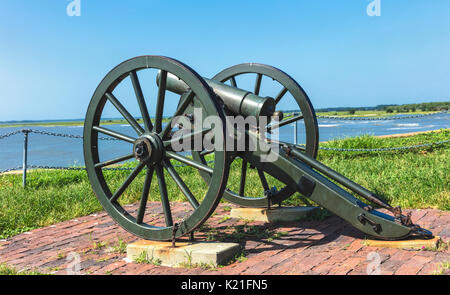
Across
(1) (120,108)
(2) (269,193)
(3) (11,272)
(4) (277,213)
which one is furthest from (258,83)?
(3) (11,272)

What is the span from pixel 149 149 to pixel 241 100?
1.03m

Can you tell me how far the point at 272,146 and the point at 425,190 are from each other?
2.37m

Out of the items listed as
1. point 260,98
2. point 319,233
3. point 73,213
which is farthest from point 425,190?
point 73,213

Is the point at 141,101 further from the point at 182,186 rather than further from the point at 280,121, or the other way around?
the point at 280,121

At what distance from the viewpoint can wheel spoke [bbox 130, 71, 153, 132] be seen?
3943 mm

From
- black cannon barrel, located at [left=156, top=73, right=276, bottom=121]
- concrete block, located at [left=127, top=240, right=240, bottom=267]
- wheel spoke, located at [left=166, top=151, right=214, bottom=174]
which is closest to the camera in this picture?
concrete block, located at [left=127, top=240, right=240, bottom=267]

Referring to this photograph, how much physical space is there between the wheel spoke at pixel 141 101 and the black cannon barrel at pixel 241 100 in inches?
19.2

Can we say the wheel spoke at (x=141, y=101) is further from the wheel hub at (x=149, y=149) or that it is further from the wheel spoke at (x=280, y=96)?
the wheel spoke at (x=280, y=96)

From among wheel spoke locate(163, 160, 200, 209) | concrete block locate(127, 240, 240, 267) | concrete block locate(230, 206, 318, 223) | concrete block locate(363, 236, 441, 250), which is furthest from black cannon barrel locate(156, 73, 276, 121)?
concrete block locate(363, 236, 441, 250)

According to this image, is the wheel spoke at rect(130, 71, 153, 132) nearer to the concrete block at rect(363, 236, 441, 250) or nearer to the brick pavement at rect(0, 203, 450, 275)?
the brick pavement at rect(0, 203, 450, 275)

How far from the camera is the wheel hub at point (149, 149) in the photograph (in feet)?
12.6

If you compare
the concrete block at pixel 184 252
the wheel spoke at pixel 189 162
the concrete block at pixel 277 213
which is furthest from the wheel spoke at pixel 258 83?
the concrete block at pixel 184 252

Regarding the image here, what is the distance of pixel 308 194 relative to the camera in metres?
3.82
